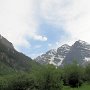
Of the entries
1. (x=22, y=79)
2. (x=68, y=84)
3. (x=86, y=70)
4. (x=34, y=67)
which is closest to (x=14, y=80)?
(x=22, y=79)

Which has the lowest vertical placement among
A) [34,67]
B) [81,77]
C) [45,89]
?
[45,89]

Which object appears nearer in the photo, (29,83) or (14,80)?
(29,83)

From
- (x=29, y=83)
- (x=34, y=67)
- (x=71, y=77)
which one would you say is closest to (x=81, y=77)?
(x=71, y=77)

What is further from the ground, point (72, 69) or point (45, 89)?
point (72, 69)

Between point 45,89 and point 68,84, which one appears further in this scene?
Answer: point 68,84

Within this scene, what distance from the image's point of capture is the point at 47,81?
5916cm

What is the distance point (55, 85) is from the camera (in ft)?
194

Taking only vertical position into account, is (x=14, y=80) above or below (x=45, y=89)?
above

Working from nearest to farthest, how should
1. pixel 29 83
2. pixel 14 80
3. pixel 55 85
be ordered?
pixel 55 85, pixel 29 83, pixel 14 80

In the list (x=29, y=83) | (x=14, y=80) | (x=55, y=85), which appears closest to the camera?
(x=55, y=85)

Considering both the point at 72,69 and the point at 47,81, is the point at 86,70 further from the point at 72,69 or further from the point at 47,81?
the point at 47,81

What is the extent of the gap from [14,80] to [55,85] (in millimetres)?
39303

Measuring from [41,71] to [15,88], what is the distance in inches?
1392

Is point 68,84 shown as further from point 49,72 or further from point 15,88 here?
point 49,72
